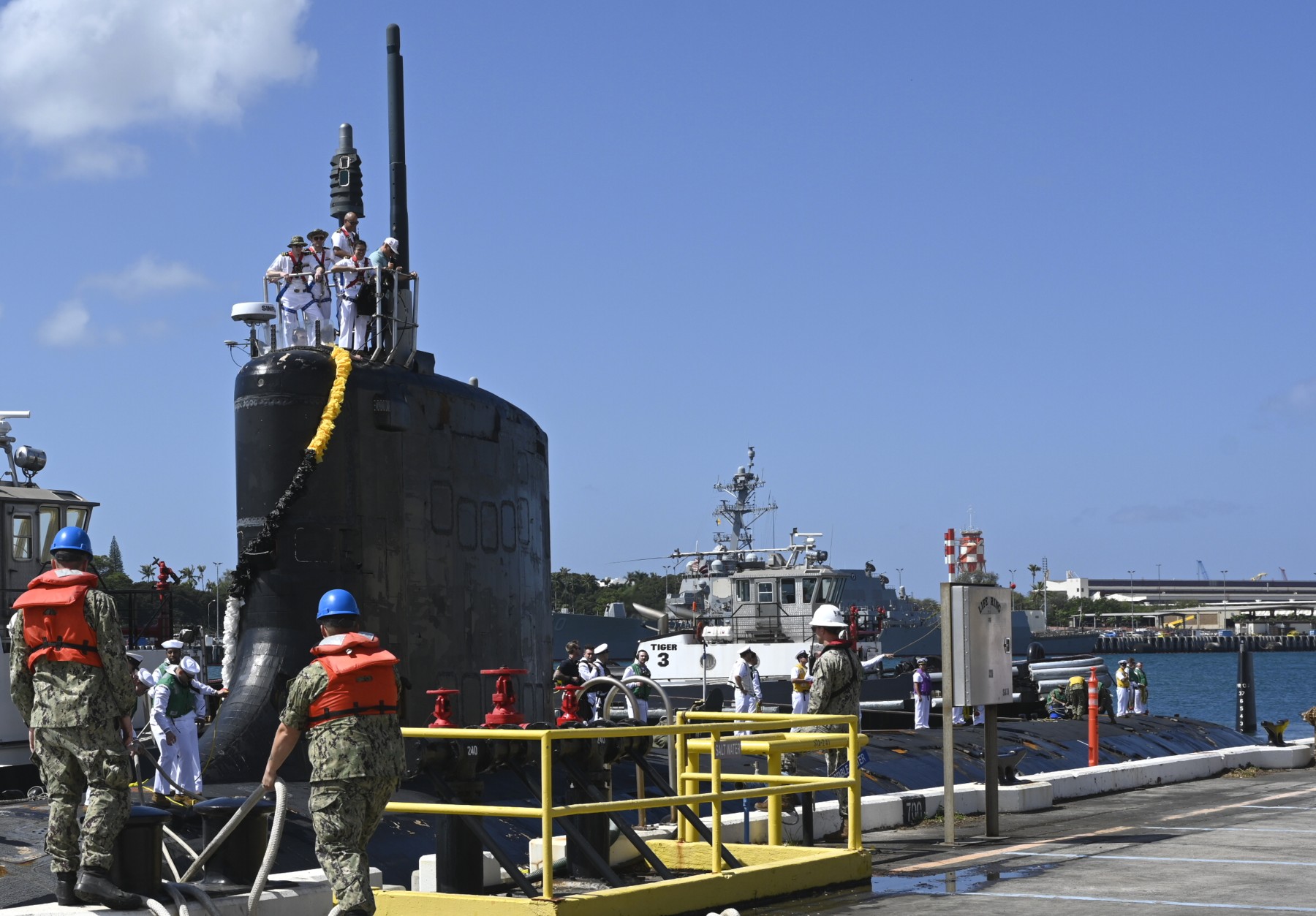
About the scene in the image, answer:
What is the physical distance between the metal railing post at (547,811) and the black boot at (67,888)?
2.10 meters

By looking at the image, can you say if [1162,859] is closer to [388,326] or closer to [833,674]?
[833,674]

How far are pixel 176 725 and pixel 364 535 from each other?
417cm

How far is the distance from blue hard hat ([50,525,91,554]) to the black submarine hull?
3155 millimetres

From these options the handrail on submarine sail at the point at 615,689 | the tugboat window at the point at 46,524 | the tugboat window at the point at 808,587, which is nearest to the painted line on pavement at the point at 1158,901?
the handrail on submarine sail at the point at 615,689

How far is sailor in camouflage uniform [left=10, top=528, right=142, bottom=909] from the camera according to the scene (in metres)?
6.86

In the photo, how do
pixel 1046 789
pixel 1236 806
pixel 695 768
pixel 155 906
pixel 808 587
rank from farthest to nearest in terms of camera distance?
1. pixel 808 587
2. pixel 1046 789
3. pixel 1236 806
4. pixel 695 768
5. pixel 155 906

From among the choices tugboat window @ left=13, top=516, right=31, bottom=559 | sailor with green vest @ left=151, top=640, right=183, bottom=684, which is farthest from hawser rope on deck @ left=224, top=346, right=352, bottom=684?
tugboat window @ left=13, top=516, right=31, bottom=559

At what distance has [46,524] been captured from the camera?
19.9m

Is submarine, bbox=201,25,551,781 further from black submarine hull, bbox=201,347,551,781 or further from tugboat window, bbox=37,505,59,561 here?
tugboat window, bbox=37,505,59,561

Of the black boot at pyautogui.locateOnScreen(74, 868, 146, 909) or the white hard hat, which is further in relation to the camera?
the white hard hat

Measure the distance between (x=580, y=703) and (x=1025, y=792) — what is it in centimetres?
467

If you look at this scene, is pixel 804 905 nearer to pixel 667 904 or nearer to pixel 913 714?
pixel 667 904

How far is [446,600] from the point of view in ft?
35.8

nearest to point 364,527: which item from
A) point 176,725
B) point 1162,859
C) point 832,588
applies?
point 176,725
